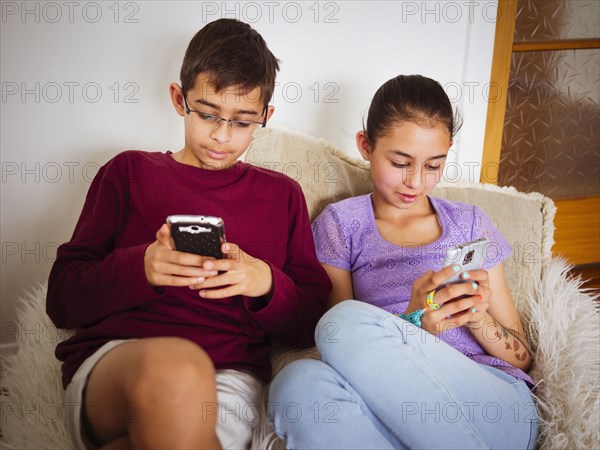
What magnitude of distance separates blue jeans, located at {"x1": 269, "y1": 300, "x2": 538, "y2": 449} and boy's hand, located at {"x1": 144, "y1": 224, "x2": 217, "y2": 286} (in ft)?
0.77

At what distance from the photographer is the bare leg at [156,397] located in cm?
82

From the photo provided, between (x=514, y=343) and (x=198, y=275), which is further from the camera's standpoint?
(x=514, y=343)

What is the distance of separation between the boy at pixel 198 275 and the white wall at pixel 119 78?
346mm

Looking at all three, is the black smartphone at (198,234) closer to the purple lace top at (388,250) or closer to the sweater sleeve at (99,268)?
the sweater sleeve at (99,268)

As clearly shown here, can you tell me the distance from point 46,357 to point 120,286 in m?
0.24

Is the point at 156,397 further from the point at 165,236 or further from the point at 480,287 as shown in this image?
the point at 480,287

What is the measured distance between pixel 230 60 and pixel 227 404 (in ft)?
2.01

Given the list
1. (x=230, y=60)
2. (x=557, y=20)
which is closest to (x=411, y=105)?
(x=230, y=60)

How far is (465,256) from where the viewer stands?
1.04 metres

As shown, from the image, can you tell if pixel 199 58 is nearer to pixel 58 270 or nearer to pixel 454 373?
pixel 58 270

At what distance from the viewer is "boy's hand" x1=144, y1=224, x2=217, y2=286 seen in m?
0.93

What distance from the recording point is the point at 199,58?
1.11 m

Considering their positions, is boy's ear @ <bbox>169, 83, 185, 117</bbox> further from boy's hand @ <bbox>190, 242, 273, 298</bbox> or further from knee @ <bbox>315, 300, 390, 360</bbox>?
knee @ <bbox>315, 300, 390, 360</bbox>

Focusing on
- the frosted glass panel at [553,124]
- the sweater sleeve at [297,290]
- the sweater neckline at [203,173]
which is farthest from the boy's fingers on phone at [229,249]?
the frosted glass panel at [553,124]
